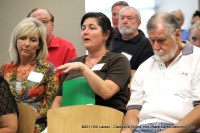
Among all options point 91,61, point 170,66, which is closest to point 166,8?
point 91,61

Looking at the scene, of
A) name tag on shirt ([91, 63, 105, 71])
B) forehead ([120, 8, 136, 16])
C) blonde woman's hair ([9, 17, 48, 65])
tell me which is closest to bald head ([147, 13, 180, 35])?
name tag on shirt ([91, 63, 105, 71])

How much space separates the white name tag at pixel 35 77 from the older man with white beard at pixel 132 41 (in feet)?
3.44

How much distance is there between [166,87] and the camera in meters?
2.17

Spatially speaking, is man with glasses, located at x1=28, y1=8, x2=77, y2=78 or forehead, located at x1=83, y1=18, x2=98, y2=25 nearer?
forehead, located at x1=83, y1=18, x2=98, y2=25

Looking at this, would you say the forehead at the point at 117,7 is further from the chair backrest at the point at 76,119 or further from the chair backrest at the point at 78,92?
the chair backrest at the point at 76,119

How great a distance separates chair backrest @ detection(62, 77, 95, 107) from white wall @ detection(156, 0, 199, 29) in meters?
3.56

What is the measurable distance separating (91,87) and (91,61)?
0.37 metres

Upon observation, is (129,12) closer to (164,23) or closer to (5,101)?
(164,23)

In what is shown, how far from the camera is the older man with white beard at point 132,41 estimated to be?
347 centimetres

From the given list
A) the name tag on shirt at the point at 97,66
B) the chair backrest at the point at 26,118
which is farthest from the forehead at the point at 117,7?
the chair backrest at the point at 26,118

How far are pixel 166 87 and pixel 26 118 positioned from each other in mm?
932

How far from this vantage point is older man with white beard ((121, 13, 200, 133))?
206 centimetres

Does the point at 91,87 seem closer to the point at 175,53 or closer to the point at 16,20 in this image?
the point at 175,53

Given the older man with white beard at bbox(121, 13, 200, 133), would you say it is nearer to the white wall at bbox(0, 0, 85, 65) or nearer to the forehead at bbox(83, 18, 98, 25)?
the forehead at bbox(83, 18, 98, 25)
